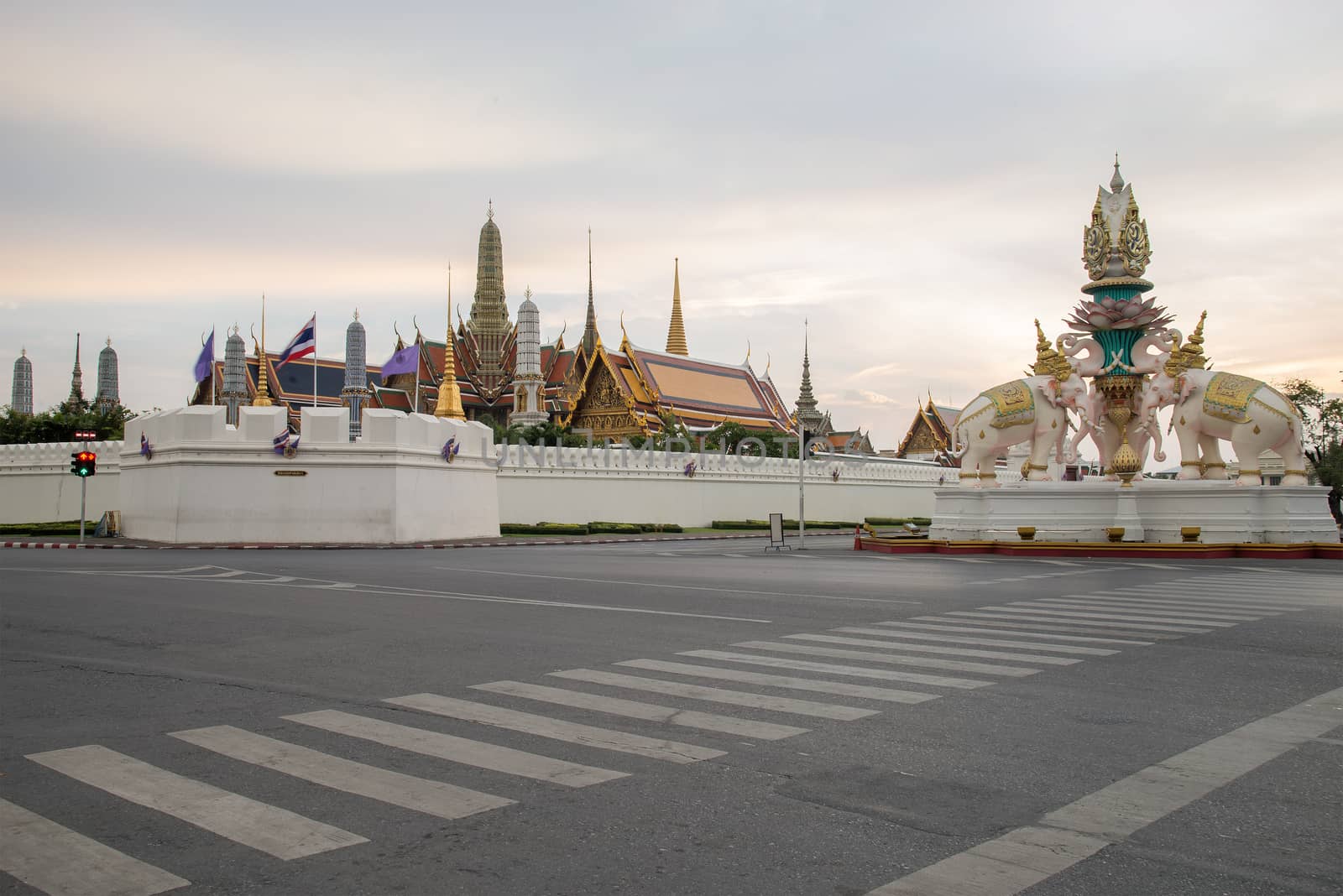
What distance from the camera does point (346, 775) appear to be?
189 inches

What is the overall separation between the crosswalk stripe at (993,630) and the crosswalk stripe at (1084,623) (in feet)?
1.18

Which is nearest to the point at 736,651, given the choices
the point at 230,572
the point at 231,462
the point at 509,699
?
the point at 509,699

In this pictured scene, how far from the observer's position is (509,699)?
21.2 ft

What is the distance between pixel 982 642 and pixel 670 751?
4.43 m

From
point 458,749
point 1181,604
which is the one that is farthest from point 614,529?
point 458,749

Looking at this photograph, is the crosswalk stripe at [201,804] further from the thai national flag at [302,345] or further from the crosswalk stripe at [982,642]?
the thai national flag at [302,345]

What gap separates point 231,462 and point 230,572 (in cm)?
1233

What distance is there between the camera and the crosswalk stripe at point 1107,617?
33.2 feet

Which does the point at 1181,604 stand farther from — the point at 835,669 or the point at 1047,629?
the point at 835,669

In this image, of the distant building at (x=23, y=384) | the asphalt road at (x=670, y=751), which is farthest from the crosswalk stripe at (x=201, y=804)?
the distant building at (x=23, y=384)

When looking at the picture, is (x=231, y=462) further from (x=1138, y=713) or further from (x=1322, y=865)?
(x=1322, y=865)

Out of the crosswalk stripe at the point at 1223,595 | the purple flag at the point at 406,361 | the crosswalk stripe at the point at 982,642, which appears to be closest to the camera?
the crosswalk stripe at the point at 982,642

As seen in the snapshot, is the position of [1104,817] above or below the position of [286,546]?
above

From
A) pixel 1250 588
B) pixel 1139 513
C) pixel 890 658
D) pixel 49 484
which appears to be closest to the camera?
pixel 890 658
